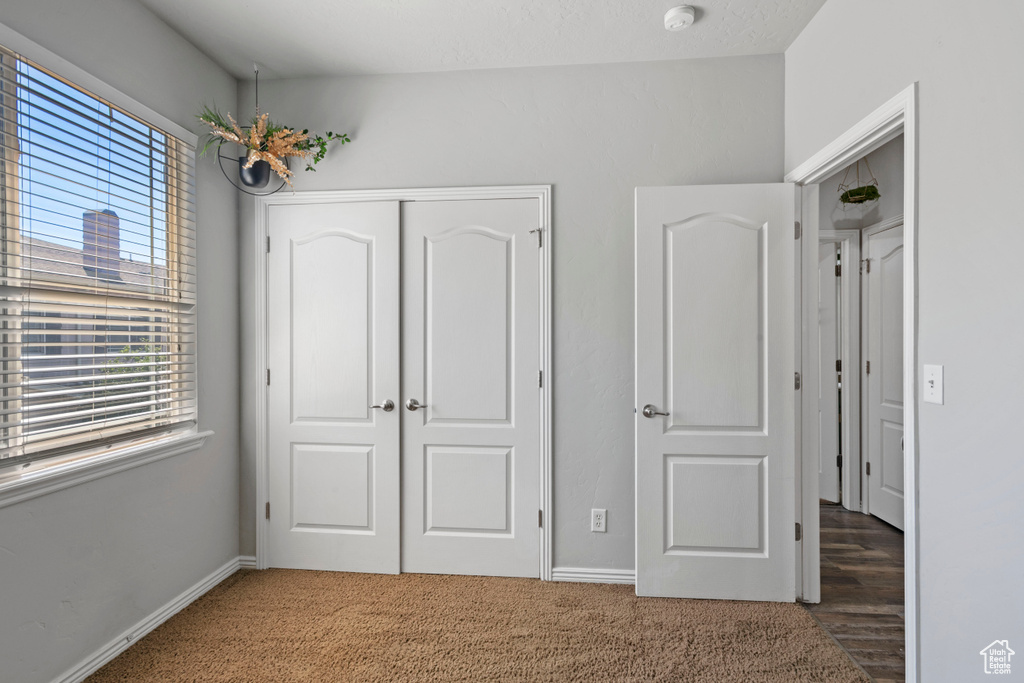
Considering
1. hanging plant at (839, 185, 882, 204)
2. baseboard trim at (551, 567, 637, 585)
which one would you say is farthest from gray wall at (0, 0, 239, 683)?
hanging plant at (839, 185, 882, 204)

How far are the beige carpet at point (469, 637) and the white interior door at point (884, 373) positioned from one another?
1.67 m

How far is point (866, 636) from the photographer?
7.20 ft

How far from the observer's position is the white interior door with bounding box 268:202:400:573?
9.02ft

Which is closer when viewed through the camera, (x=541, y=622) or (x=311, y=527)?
(x=541, y=622)

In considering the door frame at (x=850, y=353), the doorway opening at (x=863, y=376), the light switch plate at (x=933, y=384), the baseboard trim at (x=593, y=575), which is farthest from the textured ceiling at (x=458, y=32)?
the baseboard trim at (x=593, y=575)

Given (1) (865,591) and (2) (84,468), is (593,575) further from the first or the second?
(2) (84,468)

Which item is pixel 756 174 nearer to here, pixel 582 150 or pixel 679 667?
pixel 582 150

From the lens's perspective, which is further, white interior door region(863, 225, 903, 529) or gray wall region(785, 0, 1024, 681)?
white interior door region(863, 225, 903, 529)

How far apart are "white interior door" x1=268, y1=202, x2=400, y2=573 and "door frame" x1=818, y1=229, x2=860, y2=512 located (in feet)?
10.6

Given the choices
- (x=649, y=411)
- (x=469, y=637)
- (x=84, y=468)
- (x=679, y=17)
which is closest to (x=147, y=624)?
(x=84, y=468)

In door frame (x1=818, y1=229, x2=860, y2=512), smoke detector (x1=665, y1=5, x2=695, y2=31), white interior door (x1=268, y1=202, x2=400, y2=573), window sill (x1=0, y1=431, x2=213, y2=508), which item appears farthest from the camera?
door frame (x1=818, y1=229, x2=860, y2=512)

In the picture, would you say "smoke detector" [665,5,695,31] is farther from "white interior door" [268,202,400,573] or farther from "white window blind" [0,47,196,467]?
"white window blind" [0,47,196,467]

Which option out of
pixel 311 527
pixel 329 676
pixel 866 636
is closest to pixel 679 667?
pixel 866 636

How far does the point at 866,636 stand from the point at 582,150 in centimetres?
253
